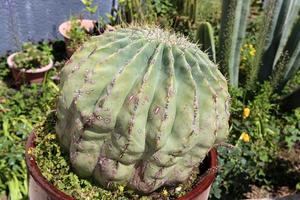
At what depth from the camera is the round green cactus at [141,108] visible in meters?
1.61

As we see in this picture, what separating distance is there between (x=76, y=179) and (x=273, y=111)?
249cm

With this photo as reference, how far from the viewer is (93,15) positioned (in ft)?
16.4

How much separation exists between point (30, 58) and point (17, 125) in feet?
3.39

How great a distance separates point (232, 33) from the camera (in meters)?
3.52

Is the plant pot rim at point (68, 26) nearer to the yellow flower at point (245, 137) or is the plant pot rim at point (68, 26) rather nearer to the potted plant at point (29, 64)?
the potted plant at point (29, 64)

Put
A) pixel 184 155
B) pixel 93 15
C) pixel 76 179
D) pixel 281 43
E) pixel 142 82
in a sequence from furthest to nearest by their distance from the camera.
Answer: pixel 93 15 → pixel 281 43 → pixel 76 179 → pixel 184 155 → pixel 142 82

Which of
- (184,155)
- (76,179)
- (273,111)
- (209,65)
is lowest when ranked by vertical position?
(273,111)

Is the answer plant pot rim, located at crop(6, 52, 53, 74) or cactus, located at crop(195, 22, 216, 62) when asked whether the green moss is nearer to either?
cactus, located at crop(195, 22, 216, 62)

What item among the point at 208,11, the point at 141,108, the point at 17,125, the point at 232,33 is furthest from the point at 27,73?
the point at 141,108

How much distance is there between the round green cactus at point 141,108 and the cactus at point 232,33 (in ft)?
5.48

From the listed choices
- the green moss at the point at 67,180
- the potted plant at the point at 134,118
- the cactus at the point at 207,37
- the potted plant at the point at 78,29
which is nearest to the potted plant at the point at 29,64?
the potted plant at the point at 78,29

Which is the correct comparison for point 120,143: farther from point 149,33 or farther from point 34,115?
point 34,115

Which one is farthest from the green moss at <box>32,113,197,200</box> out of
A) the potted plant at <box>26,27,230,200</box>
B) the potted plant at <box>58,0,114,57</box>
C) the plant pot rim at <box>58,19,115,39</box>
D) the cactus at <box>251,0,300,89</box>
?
the plant pot rim at <box>58,19,115,39</box>

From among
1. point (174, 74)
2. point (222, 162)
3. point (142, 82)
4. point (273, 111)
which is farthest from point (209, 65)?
point (273, 111)
